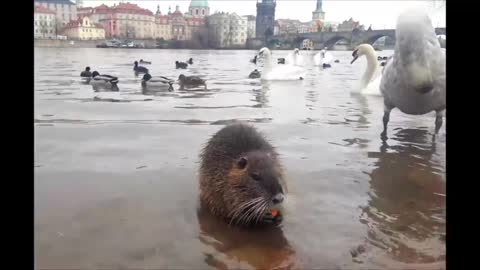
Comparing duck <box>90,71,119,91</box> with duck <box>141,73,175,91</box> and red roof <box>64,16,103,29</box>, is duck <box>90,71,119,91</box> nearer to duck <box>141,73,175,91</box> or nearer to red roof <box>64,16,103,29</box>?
duck <box>141,73,175,91</box>

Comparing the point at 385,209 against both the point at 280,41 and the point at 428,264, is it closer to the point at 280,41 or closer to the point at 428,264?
the point at 428,264

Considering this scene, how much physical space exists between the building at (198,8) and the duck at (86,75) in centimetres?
800

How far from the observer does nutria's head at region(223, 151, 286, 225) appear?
8.25 feet

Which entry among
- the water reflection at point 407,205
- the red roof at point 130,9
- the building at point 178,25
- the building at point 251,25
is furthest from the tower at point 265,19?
the water reflection at point 407,205

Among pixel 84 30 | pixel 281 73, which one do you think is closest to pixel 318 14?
pixel 84 30

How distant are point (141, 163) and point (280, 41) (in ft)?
5.49

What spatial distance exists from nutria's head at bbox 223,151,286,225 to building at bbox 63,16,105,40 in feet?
3.88

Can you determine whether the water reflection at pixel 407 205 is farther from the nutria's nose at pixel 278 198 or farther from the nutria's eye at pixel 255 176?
the nutria's eye at pixel 255 176

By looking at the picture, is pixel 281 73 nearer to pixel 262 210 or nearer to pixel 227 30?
pixel 227 30

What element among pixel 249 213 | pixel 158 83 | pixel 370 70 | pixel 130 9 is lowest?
A: pixel 249 213

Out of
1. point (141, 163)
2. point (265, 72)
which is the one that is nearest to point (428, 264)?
point (141, 163)

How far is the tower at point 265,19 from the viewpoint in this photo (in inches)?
85.8

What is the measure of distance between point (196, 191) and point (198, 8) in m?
1.43

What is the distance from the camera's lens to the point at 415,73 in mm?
4262
